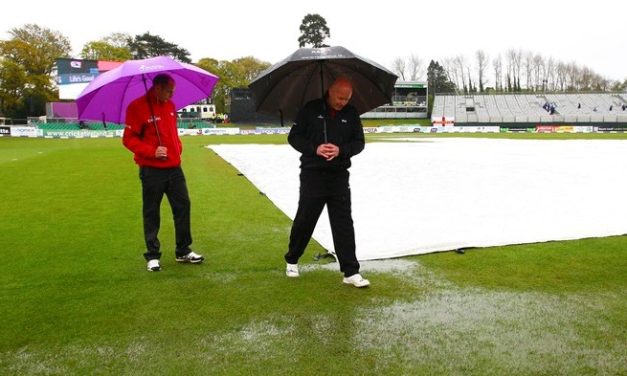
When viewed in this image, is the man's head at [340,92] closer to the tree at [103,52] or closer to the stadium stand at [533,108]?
the stadium stand at [533,108]

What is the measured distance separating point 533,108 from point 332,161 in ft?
244

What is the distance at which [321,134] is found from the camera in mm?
4426

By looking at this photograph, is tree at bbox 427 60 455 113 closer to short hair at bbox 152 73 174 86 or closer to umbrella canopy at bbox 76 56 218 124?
umbrella canopy at bbox 76 56 218 124

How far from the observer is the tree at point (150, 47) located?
80.6 metres

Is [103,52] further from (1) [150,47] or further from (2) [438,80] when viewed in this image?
(2) [438,80]

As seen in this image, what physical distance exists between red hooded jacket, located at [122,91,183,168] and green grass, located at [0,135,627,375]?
106 centimetres

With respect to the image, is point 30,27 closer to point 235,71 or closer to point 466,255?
point 235,71

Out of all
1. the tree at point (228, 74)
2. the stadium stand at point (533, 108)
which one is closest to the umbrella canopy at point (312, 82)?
the stadium stand at point (533, 108)

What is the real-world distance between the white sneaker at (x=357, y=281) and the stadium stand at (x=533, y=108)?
65.9 metres

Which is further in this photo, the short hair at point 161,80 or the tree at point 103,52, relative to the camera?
the tree at point 103,52

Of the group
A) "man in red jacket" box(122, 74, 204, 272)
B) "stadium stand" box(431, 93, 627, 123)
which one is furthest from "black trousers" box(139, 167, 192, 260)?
"stadium stand" box(431, 93, 627, 123)

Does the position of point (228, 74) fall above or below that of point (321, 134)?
above

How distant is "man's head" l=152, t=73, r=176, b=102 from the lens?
4.84 meters

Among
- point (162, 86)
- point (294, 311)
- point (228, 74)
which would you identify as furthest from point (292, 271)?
point (228, 74)
